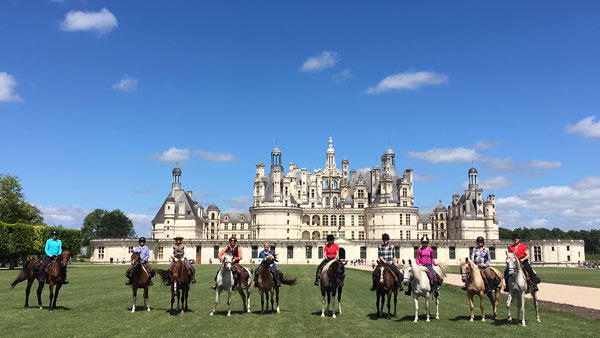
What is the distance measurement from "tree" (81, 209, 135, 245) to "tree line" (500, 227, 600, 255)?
112664 millimetres

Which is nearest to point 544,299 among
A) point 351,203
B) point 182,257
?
point 182,257

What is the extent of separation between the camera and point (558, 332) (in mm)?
14227

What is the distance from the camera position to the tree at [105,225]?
127m

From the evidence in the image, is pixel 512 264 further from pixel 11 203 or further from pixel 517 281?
pixel 11 203

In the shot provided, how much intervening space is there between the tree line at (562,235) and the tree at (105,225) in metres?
113

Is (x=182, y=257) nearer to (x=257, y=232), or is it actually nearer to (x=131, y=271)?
(x=131, y=271)

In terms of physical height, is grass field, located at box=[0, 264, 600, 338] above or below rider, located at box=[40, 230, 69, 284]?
below

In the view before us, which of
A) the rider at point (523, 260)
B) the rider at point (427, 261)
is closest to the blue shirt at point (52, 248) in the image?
the rider at point (427, 261)

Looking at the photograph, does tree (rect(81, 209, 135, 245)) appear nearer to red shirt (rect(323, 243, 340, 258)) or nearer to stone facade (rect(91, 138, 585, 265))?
stone facade (rect(91, 138, 585, 265))

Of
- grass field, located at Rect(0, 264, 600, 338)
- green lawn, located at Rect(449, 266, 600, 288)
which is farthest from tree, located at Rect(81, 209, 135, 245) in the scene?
grass field, located at Rect(0, 264, 600, 338)

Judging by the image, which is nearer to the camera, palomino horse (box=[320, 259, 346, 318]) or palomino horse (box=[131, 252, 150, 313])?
palomino horse (box=[320, 259, 346, 318])

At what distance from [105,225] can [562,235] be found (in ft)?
463

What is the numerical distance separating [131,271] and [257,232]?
8204 cm

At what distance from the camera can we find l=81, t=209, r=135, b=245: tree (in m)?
127
